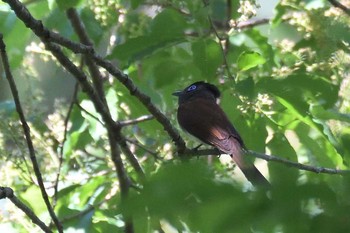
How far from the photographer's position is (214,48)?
3145 mm

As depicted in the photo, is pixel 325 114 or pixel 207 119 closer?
pixel 325 114

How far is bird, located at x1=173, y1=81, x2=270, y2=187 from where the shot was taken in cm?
336

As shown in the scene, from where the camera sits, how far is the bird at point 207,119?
3361 mm

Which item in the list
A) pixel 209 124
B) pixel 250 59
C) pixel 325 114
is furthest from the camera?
pixel 209 124

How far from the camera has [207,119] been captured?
390 centimetres

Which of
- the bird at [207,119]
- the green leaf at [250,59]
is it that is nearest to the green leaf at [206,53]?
the green leaf at [250,59]

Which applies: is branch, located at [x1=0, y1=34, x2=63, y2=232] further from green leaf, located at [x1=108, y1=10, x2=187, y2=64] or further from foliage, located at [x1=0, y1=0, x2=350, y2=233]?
green leaf, located at [x1=108, y1=10, x2=187, y2=64]

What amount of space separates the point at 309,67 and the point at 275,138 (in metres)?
0.46

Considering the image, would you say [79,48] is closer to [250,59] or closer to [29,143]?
[29,143]

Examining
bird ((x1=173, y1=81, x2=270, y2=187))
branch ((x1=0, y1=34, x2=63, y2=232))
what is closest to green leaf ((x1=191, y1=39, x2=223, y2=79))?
bird ((x1=173, y1=81, x2=270, y2=187))

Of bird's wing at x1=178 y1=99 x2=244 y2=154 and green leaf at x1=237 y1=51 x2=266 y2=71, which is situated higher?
green leaf at x1=237 y1=51 x2=266 y2=71

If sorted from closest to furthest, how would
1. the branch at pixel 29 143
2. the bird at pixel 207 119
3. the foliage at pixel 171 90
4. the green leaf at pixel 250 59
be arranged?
the branch at pixel 29 143 → the foliage at pixel 171 90 → the green leaf at pixel 250 59 → the bird at pixel 207 119

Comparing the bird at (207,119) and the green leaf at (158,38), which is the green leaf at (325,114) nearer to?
the bird at (207,119)

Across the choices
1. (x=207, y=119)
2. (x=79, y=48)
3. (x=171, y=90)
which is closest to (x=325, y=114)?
(x=79, y=48)
